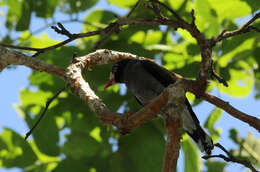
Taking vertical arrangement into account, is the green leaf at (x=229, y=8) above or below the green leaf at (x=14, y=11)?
above

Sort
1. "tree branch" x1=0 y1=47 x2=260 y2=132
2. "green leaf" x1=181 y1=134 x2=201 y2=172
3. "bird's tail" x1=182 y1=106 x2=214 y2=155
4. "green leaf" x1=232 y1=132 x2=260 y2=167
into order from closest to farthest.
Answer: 1. "tree branch" x1=0 y1=47 x2=260 y2=132
2. "green leaf" x1=181 y1=134 x2=201 y2=172
3. "green leaf" x1=232 y1=132 x2=260 y2=167
4. "bird's tail" x1=182 y1=106 x2=214 y2=155

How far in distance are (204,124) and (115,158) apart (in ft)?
3.14

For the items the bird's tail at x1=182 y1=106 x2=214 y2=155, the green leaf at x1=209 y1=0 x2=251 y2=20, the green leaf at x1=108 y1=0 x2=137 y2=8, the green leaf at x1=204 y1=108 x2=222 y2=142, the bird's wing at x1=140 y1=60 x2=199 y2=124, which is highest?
the green leaf at x1=209 y1=0 x2=251 y2=20

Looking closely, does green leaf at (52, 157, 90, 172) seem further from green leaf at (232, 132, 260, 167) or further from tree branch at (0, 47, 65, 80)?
green leaf at (232, 132, 260, 167)

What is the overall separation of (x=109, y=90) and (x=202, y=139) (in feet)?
3.79

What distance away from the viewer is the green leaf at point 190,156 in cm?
326

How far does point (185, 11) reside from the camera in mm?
3941

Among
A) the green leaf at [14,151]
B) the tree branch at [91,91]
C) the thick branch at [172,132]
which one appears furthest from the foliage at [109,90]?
the thick branch at [172,132]

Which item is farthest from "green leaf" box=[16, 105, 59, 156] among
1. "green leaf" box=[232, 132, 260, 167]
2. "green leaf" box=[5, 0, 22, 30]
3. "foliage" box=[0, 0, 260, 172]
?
"green leaf" box=[232, 132, 260, 167]

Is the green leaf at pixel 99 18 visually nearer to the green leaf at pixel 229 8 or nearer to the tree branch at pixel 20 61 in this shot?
the green leaf at pixel 229 8

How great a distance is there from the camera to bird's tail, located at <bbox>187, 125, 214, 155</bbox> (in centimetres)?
361

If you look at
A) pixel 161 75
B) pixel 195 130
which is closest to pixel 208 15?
pixel 161 75

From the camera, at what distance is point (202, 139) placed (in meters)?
3.76

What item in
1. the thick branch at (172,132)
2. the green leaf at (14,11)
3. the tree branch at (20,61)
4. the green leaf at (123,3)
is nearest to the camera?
the thick branch at (172,132)
